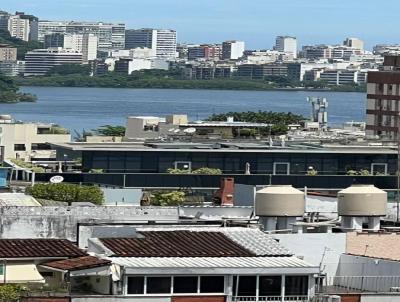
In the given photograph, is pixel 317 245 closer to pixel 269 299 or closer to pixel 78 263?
pixel 269 299

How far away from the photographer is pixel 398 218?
76.2 ft

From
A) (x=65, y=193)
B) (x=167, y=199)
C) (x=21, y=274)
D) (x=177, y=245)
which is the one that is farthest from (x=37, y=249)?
(x=167, y=199)

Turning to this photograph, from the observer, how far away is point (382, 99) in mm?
73125

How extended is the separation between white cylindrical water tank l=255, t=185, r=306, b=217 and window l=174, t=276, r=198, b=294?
322 cm

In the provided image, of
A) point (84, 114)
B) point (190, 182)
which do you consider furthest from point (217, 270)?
point (84, 114)

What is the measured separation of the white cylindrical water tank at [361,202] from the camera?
19672mm

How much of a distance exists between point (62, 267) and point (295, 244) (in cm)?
292

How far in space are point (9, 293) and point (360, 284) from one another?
3.84 metres

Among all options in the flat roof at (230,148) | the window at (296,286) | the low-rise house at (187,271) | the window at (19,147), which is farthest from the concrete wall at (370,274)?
the window at (19,147)

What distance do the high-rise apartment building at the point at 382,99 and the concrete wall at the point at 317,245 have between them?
5144 cm

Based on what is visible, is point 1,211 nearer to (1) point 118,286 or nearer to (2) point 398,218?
(1) point 118,286

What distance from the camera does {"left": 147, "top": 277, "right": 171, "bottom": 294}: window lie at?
16125 mm

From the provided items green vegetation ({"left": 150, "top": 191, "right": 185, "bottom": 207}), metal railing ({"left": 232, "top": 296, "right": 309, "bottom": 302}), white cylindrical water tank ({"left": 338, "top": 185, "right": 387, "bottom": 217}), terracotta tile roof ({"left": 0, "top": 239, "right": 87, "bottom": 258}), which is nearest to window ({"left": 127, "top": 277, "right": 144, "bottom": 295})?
metal railing ({"left": 232, "top": 296, "right": 309, "bottom": 302})

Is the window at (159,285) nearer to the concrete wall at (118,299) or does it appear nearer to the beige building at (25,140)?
the concrete wall at (118,299)
